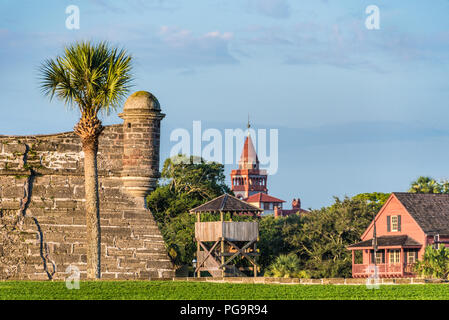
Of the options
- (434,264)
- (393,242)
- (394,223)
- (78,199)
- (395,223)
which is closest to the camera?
(78,199)

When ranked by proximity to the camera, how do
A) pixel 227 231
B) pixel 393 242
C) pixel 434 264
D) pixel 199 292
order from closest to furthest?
pixel 199 292 < pixel 434 264 < pixel 227 231 < pixel 393 242

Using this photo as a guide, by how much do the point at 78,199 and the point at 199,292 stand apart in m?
9.49

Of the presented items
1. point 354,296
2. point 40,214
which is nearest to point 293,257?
point 40,214

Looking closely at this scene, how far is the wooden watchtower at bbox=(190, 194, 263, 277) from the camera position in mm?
57625

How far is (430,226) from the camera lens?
218 feet

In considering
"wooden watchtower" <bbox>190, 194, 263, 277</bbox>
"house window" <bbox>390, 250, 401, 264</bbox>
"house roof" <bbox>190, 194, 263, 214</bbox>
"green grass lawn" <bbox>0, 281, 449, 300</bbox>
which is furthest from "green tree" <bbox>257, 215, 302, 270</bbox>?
"green grass lawn" <bbox>0, 281, 449, 300</bbox>

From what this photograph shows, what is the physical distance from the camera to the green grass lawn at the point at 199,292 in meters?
22.4

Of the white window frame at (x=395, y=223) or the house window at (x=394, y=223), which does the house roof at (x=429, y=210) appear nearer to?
the white window frame at (x=395, y=223)

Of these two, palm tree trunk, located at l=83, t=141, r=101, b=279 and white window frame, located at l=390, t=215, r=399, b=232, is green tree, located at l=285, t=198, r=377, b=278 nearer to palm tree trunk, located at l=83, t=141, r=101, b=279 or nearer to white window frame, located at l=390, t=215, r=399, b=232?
white window frame, located at l=390, t=215, r=399, b=232

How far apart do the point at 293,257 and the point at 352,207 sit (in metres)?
10.1

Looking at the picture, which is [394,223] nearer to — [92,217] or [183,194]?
[183,194]

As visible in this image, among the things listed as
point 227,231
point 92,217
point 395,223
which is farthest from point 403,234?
point 92,217

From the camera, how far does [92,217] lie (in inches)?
1201

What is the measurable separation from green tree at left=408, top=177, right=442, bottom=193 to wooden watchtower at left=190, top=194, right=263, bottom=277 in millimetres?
29872
